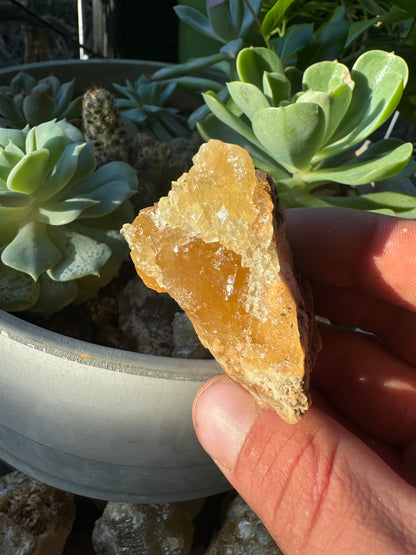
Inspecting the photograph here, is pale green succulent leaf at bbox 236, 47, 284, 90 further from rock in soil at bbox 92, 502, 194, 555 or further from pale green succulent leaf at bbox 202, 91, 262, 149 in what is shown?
rock in soil at bbox 92, 502, 194, 555

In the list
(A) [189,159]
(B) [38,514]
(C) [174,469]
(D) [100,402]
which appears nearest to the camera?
(D) [100,402]

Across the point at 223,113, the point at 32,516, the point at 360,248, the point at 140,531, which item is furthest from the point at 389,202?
the point at 32,516

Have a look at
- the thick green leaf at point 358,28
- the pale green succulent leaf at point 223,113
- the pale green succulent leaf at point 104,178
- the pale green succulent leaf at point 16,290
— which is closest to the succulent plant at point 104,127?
the pale green succulent leaf at point 104,178

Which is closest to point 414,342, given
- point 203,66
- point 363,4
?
point 203,66

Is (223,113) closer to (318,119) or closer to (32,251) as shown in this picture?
(318,119)

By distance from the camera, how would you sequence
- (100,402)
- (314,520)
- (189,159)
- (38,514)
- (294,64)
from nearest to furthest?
(314,520), (100,402), (38,514), (189,159), (294,64)

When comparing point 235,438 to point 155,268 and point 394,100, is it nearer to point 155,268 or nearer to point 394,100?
point 155,268
